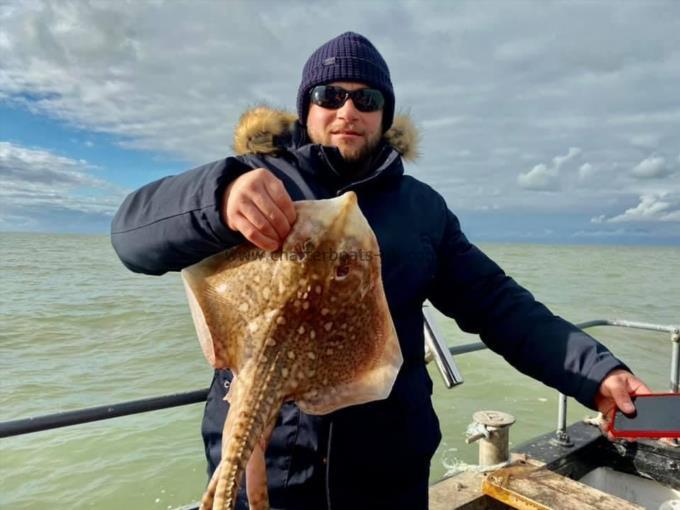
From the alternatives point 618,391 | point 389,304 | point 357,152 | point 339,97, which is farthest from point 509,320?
point 339,97

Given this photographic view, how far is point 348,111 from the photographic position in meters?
2.11

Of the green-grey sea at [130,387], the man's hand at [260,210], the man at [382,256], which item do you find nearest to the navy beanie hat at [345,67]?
the man at [382,256]

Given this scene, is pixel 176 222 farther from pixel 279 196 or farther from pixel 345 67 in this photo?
pixel 345 67

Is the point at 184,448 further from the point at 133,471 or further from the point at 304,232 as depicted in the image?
the point at 304,232

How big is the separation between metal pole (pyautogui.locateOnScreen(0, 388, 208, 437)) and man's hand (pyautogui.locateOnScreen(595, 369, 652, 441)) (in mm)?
1748

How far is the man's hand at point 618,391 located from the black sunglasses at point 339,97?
4.83ft

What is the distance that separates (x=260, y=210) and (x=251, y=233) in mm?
66

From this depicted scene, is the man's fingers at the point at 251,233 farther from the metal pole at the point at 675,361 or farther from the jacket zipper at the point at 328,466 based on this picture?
the metal pole at the point at 675,361

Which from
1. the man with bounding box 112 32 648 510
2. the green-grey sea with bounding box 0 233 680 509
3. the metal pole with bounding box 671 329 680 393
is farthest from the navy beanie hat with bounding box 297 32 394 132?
the green-grey sea with bounding box 0 233 680 509

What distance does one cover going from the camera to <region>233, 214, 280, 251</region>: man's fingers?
4.39ft

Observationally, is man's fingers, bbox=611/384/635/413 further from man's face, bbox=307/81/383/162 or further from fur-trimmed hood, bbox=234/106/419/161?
fur-trimmed hood, bbox=234/106/419/161

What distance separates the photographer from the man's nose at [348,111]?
2.10 m

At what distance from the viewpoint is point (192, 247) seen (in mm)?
1477

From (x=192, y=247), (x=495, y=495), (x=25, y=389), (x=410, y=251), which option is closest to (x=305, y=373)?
(x=192, y=247)
